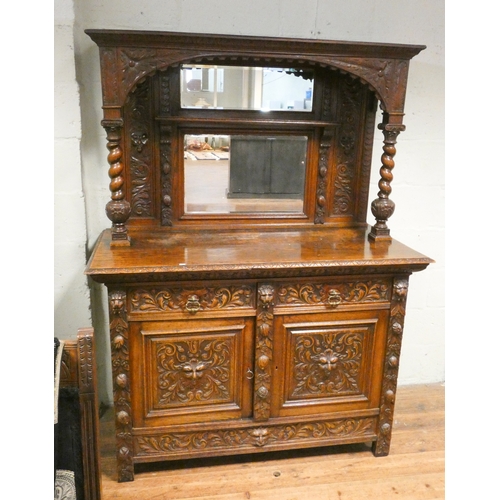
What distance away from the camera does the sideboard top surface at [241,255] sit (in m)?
1.83

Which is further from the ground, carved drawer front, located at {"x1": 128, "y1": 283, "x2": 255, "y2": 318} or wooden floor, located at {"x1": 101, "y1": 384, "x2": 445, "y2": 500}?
carved drawer front, located at {"x1": 128, "y1": 283, "x2": 255, "y2": 318}

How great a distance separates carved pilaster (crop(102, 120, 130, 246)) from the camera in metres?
1.93

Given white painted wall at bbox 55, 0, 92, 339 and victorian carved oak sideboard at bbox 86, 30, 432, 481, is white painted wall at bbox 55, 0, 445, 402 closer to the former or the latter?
white painted wall at bbox 55, 0, 92, 339

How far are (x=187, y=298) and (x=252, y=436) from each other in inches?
27.6

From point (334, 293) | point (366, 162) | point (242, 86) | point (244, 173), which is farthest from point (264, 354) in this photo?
point (242, 86)

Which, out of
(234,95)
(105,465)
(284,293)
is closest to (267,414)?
(284,293)

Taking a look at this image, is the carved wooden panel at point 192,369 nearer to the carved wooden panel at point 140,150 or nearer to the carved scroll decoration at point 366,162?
the carved wooden panel at point 140,150

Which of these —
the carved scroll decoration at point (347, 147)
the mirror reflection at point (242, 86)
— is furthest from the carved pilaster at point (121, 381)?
the carved scroll decoration at point (347, 147)

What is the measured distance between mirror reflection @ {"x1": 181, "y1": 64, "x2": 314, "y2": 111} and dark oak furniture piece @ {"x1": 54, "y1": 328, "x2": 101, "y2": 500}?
1.26 m

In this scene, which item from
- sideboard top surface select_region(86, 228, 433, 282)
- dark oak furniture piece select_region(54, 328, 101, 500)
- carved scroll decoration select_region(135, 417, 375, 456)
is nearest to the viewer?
dark oak furniture piece select_region(54, 328, 101, 500)

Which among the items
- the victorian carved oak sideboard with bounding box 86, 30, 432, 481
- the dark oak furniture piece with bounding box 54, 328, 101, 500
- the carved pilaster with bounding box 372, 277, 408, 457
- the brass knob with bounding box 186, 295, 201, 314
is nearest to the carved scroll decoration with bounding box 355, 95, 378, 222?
the victorian carved oak sideboard with bounding box 86, 30, 432, 481

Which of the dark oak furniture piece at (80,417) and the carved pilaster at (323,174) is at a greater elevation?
the carved pilaster at (323,174)

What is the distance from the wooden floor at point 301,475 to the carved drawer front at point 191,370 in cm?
27

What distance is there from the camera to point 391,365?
2152 mm
